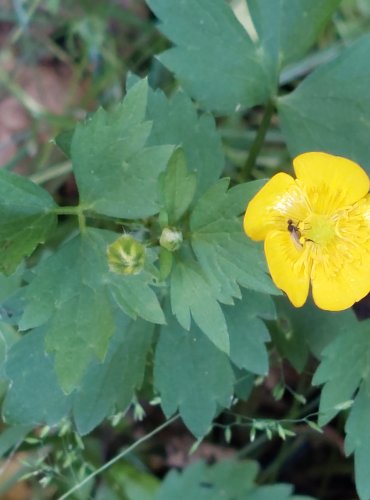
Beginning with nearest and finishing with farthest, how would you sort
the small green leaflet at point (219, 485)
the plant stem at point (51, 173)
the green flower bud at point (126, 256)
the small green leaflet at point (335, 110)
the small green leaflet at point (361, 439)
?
the green flower bud at point (126, 256), the small green leaflet at point (361, 439), the small green leaflet at point (335, 110), the small green leaflet at point (219, 485), the plant stem at point (51, 173)

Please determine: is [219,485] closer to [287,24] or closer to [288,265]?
[288,265]

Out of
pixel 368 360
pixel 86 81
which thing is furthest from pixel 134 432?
pixel 86 81

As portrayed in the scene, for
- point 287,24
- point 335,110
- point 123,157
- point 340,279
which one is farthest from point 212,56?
point 340,279

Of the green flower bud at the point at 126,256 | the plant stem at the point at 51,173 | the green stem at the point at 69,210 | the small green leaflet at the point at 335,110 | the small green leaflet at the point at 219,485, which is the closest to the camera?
the green flower bud at the point at 126,256

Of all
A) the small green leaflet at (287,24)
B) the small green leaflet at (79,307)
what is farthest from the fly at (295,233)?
the small green leaflet at (287,24)

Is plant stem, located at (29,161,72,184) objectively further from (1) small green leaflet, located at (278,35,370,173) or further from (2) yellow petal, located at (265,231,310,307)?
(2) yellow petal, located at (265,231,310,307)

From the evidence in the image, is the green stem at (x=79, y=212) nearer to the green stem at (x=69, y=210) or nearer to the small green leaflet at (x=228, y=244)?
the green stem at (x=69, y=210)

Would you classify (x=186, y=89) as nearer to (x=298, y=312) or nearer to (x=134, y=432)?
(x=298, y=312)
